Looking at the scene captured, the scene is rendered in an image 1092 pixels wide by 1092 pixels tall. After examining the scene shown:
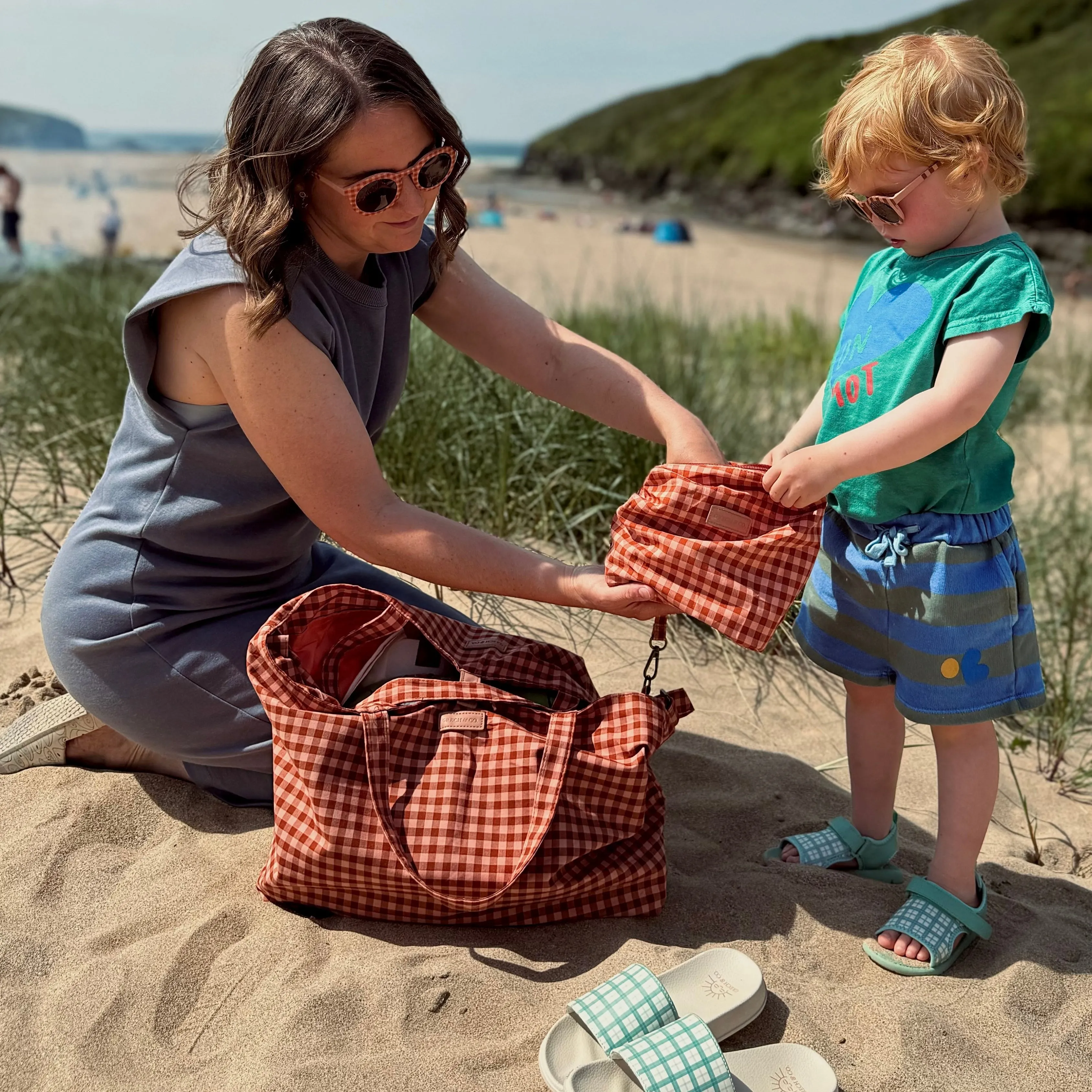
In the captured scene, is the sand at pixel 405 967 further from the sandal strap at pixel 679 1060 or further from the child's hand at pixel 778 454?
the child's hand at pixel 778 454

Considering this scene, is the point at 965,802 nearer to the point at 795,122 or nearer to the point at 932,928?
the point at 932,928

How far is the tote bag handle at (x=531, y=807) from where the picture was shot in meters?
1.75

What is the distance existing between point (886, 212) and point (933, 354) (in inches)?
10.3

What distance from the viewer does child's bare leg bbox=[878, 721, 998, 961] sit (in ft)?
6.51

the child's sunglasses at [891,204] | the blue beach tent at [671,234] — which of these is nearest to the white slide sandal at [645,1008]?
the child's sunglasses at [891,204]

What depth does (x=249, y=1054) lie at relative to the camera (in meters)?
1.61

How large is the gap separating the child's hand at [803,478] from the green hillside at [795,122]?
42.6 ft

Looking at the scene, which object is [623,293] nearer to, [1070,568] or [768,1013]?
[1070,568]

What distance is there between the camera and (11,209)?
10.3m

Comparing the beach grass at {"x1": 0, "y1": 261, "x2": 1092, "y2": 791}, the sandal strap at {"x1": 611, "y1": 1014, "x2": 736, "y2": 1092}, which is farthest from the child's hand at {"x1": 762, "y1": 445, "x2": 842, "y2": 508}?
the beach grass at {"x1": 0, "y1": 261, "x2": 1092, "y2": 791}

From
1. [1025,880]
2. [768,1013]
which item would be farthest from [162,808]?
[1025,880]

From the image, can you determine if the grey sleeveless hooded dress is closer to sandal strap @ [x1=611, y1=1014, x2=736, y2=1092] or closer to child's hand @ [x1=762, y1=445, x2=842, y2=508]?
child's hand @ [x1=762, y1=445, x2=842, y2=508]

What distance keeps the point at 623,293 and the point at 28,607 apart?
3.42 metres

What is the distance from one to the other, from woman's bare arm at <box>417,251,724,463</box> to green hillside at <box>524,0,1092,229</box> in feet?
40.8
